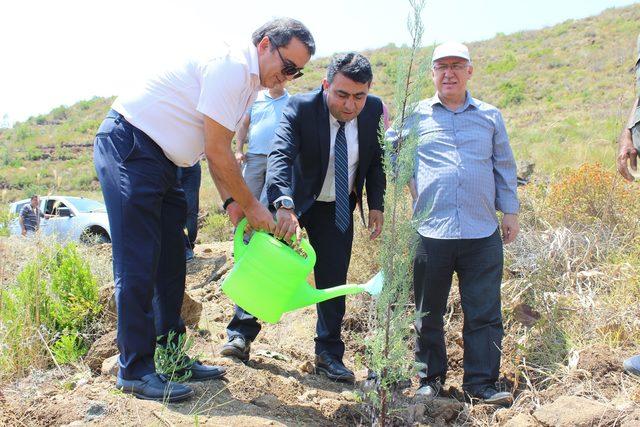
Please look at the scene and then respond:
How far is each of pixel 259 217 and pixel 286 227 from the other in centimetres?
15

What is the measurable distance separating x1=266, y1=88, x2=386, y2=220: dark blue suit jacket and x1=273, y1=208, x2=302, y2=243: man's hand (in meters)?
0.43

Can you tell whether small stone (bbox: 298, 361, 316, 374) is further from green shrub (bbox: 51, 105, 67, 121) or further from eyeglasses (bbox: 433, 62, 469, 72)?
green shrub (bbox: 51, 105, 67, 121)

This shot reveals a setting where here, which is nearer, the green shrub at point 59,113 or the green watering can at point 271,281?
the green watering can at point 271,281

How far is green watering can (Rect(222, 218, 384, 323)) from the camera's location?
9.11 feet

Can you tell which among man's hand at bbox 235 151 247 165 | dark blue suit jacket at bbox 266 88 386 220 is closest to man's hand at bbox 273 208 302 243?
dark blue suit jacket at bbox 266 88 386 220

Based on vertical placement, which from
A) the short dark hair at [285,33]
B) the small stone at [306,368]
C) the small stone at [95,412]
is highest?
the short dark hair at [285,33]

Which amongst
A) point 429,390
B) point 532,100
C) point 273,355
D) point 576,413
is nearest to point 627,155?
point 576,413

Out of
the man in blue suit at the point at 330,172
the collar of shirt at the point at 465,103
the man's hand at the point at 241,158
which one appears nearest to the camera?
the man in blue suit at the point at 330,172

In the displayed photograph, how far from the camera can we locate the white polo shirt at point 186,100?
2.68 meters

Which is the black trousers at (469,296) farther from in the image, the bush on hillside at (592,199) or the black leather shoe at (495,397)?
the bush on hillside at (592,199)

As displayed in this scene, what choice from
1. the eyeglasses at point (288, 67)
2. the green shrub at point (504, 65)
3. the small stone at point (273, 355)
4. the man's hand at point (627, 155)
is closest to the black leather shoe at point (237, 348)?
the small stone at point (273, 355)

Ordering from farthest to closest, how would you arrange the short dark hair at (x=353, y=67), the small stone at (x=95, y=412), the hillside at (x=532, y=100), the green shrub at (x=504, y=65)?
the green shrub at (x=504, y=65)
the hillside at (x=532, y=100)
the short dark hair at (x=353, y=67)
the small stone at (x=95, y=412)

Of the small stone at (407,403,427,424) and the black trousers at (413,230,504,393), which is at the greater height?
the black trousers at (413,230,504,393)

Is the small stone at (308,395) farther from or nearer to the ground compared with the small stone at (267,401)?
nearer to the ground
